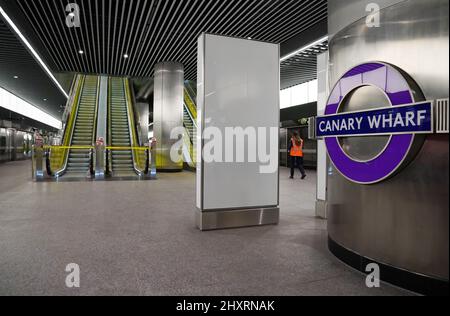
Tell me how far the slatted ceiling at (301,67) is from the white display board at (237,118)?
691 cm

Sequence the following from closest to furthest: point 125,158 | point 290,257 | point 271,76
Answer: point 290,257 < point 271,76 < point 125,158

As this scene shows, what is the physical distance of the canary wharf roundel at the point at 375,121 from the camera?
234 cm

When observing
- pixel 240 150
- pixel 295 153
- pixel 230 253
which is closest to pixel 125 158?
pixel 295 153

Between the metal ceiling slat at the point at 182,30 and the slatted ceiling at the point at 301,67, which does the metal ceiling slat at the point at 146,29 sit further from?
the slatted ceiling at the point at 301,67

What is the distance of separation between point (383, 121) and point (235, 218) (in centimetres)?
241

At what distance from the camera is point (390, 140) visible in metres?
2.51

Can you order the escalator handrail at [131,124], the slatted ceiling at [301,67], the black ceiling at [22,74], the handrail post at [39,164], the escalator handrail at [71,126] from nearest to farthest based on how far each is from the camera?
the handrail post at [39,164]
the black ceiling at [22,74]
the escalator handrail at [71,126]
the slatted ceiling at [301,67]
the escalator handrail at [131,124]

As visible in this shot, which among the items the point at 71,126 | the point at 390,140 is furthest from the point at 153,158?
the point at 390,140

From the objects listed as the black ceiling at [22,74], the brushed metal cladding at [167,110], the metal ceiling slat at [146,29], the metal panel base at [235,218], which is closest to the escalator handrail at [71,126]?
the black ceiling at [22,74]

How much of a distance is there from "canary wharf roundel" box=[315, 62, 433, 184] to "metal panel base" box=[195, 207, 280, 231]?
5.36 ft

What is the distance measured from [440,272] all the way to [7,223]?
16.2 ft

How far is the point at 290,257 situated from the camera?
3139 mm
